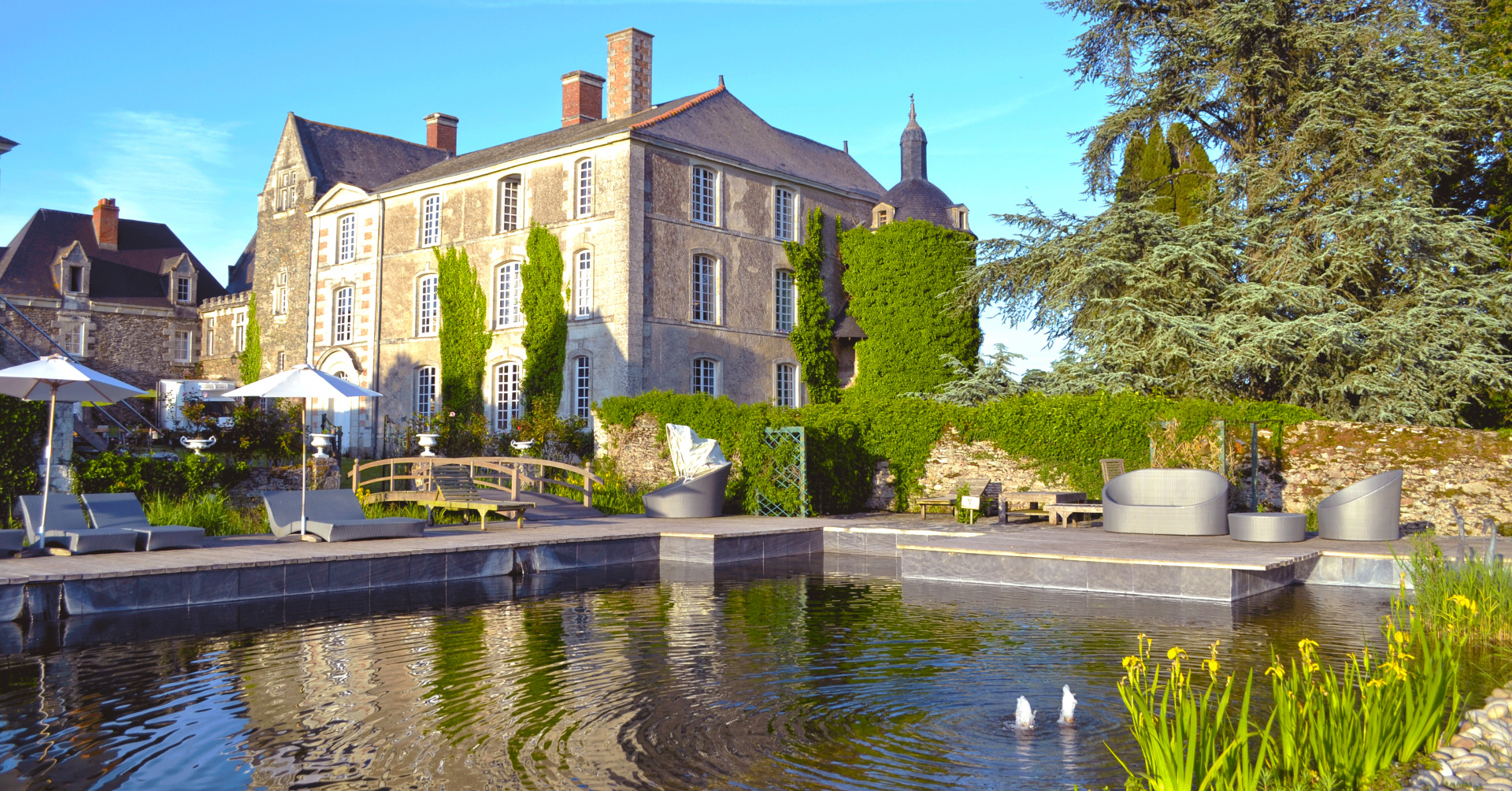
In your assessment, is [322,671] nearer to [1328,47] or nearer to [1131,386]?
[1131,386]

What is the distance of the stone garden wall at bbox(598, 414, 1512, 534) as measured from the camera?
49.7ft

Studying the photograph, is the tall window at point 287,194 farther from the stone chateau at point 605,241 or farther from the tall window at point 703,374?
the tall window at point 703,374

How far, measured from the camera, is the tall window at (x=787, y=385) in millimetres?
27891

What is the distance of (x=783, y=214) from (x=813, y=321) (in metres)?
3.01

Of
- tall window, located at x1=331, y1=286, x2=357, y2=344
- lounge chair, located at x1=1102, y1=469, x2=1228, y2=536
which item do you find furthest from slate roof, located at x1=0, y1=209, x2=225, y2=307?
lounge chair, located at x1=1102, y1=469, x2=1228, y2=536

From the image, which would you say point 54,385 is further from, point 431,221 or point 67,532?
point 431,221

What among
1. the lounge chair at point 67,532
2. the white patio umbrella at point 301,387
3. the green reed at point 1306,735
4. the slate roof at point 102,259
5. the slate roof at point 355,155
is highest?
the slate roof at point 355,155

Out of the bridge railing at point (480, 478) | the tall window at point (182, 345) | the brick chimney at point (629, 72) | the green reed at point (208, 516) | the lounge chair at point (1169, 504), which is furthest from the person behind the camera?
the tall window at point (182, 345)

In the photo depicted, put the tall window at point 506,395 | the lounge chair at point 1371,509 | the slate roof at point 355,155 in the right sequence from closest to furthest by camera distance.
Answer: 1. the lounge chair at point 1371,509
2. the tall window at point 506,395
3. the slate roof at point 355,155

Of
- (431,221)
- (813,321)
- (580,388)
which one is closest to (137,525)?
(580,388)

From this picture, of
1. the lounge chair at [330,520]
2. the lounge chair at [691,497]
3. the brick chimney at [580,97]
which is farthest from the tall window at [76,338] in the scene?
the lounge chair at [330,520]

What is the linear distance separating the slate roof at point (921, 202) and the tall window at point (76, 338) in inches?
1245

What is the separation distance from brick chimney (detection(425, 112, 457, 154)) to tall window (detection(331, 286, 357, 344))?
894 centimetres

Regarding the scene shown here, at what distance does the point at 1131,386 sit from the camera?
20469 millimetres
